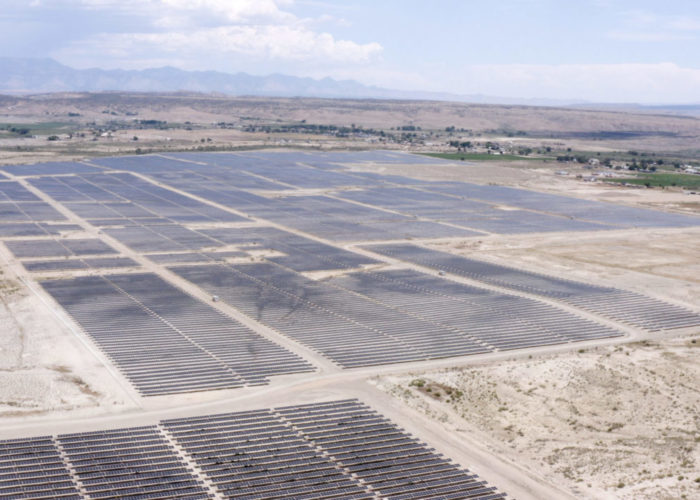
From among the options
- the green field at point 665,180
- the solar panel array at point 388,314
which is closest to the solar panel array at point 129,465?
the solar panel array at point 388,314

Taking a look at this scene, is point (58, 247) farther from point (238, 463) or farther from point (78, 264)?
point (238, 463)

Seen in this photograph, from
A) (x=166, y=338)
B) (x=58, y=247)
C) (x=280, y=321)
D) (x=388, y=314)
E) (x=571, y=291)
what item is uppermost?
(x=58, y=247)

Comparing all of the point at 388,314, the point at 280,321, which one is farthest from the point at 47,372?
the point at 388,314

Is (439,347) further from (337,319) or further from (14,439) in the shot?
(14,439)

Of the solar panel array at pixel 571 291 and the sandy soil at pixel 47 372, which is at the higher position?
the solar panel array at pixel 571 291

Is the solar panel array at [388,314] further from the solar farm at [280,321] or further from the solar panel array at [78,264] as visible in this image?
the solar panel array at [78,264]

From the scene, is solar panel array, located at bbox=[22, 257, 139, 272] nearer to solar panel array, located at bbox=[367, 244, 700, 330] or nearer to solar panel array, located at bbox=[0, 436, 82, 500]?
solar panel array, located at bbox=[367, 244, 700, 330]
